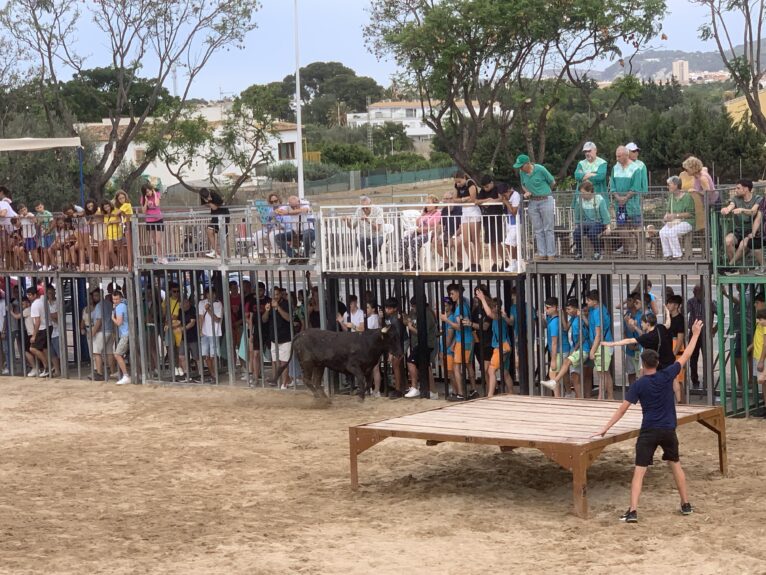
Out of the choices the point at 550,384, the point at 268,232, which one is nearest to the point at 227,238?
the point at 268,232

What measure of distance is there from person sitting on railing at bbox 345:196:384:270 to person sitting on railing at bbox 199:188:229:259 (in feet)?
9.13

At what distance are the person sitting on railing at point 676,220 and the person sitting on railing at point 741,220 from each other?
55cm

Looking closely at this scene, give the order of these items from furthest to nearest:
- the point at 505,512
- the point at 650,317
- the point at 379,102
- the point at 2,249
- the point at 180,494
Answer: the point at 379,102, the point at 2,249, the point at 650,317, the point at 180,494, the point at 505,512

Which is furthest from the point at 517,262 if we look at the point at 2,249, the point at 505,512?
the point at 2,249

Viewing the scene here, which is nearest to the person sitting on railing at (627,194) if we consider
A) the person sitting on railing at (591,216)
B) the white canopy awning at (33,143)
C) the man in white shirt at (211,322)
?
the person sitting on railing at (591,216)

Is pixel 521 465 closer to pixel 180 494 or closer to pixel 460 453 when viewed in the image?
pixel 460 453

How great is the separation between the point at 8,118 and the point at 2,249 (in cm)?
2692

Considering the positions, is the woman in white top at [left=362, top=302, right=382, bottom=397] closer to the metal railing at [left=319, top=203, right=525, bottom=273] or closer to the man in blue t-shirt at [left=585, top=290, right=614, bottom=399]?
the metal railing at [left=319, top=203, right=525, bottom=273]

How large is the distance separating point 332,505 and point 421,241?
756cm

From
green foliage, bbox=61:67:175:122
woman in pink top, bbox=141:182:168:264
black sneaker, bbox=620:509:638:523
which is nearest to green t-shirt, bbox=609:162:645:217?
black sneaker, bbox=620:509:638:523

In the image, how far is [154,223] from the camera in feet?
77.3

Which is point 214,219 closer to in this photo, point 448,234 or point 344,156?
point 448,234

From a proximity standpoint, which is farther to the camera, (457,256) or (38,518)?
(457,256)

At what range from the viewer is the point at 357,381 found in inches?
816
